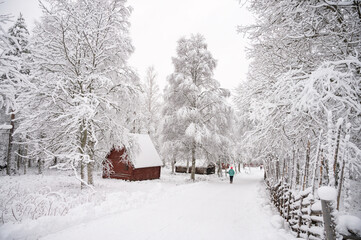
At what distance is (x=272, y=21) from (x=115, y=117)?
30.5ft

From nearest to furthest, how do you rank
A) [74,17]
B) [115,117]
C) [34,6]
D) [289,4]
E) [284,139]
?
[289,4], [284,139], [34,6], [74,17], [115,117]

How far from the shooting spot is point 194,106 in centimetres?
1770

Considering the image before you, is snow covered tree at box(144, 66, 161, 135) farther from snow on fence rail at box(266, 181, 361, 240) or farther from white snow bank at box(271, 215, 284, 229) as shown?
snow on fence rail at box(266, 181, 361, 240)

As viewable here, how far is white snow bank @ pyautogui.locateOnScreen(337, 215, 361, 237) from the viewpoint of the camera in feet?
8.64

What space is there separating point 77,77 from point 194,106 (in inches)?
435

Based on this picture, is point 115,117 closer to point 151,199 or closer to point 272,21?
point 151,199

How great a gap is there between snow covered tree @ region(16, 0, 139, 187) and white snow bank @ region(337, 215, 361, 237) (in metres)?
7.88

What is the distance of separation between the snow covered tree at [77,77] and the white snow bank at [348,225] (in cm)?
788

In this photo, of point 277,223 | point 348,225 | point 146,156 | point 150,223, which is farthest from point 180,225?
point 146,156

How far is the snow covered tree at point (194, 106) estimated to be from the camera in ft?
53.7

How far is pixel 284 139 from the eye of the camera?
650 centimetres

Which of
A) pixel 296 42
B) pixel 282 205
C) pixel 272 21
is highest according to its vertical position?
pixel 272 21

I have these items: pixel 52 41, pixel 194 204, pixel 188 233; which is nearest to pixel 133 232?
pixel 188 233

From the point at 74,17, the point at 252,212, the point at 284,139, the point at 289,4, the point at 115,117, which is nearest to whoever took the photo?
the point at 289,4
